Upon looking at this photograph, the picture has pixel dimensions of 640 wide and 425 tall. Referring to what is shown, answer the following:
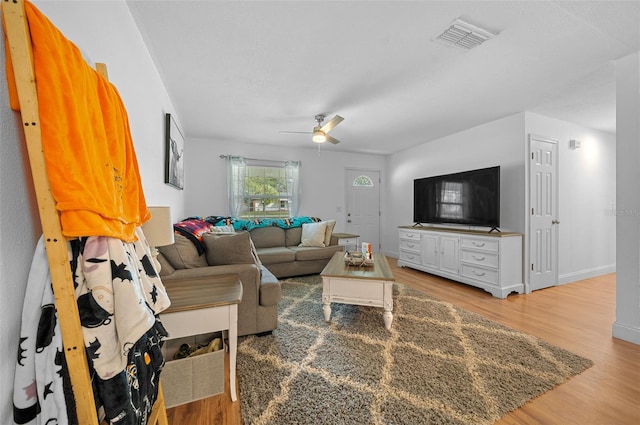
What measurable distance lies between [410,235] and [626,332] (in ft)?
8.38

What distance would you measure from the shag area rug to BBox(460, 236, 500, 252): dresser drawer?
3.55 ft

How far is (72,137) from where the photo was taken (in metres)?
0.60

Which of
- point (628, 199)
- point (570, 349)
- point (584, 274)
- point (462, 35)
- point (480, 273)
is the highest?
point (462, 35)

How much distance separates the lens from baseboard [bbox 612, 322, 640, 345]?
6.49 feet

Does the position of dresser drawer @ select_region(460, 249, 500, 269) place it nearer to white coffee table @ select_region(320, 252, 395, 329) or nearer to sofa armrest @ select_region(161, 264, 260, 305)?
white coffee table @ select_region(320, 252, 395, 329)

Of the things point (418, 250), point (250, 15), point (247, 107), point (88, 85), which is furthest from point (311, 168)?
point (88, 85)

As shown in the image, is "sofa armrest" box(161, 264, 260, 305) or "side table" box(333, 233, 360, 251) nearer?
"sofa armrest" box(161, 264, 260, 305)

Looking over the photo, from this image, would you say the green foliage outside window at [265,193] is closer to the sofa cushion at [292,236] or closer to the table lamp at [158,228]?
the sofa cushion at [292,236]

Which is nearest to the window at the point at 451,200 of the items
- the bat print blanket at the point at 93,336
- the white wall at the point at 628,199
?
the white wall at the point at 628,199

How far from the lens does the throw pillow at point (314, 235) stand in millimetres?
4082

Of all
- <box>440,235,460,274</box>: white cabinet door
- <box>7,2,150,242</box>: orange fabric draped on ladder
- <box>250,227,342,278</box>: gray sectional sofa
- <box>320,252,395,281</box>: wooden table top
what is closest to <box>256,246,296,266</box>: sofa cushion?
<box>250,227,342,278</box>: gray sectional sofa

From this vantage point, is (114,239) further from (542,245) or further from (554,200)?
(554,200)

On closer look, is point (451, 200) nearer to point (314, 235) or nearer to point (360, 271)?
point (314, 235)

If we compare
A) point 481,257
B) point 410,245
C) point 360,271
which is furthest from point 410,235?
point 360,271
